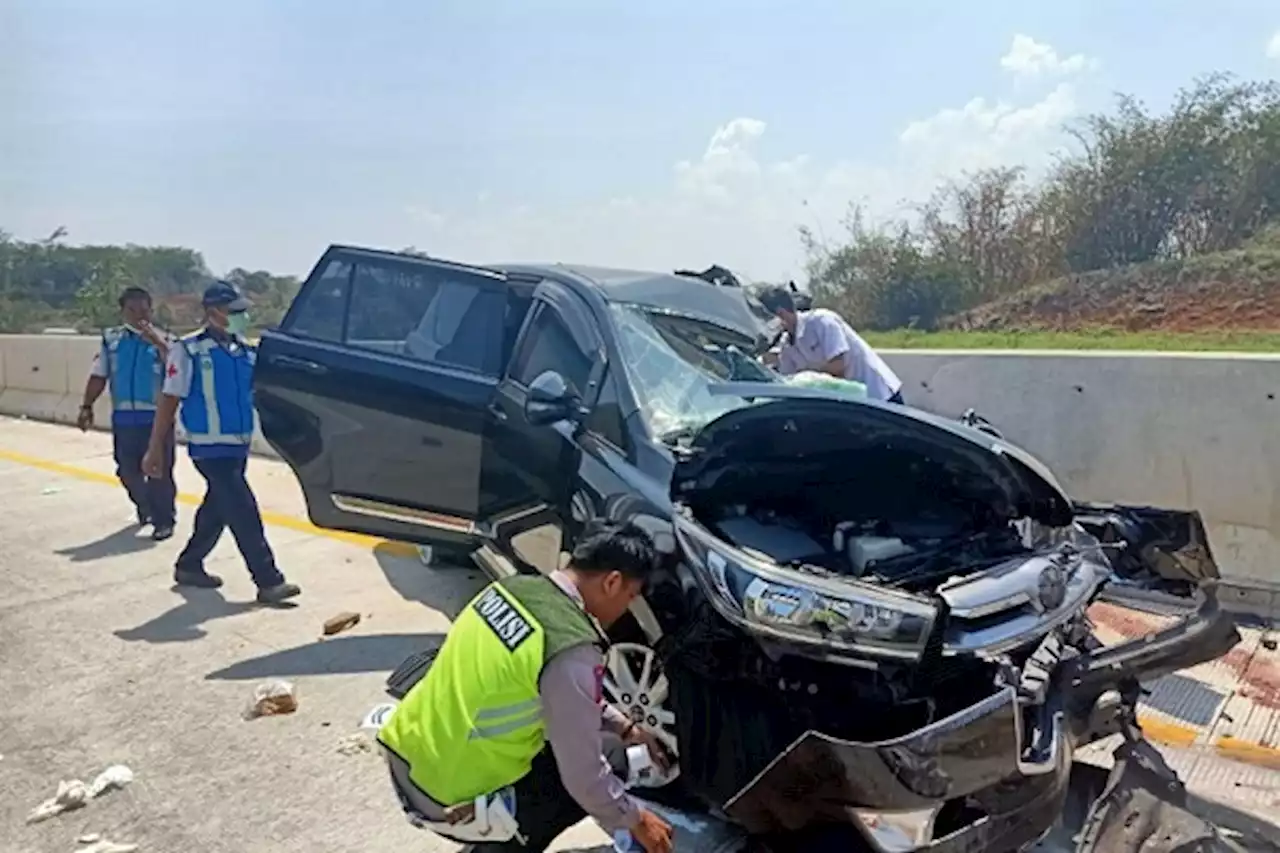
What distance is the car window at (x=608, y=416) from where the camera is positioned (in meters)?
4.05

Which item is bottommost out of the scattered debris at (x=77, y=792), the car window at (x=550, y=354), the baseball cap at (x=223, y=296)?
the scattered debris at (x=77, y=792)

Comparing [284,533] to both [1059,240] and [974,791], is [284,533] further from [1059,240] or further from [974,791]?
[1059,240]

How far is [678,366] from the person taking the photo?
4.54 metres

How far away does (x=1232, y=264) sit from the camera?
13.5 m

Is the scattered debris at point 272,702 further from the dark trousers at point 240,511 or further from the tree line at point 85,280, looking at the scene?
the tree line at point 85,280

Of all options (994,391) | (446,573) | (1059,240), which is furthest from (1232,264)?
(446,573)

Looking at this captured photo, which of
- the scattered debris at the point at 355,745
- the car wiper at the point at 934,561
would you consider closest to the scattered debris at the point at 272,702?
the scattered debris at the point at 355,745

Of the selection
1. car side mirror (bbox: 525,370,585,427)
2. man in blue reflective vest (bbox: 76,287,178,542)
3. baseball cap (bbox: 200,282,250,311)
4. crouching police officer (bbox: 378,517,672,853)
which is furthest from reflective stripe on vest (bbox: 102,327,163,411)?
crouching police officer (bbox: 378,517,672,853)

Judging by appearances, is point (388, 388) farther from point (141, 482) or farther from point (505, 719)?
point (141, 482)

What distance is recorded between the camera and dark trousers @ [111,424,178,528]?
816 centimetres

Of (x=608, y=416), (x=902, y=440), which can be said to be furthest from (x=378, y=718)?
(x=902, y=440)

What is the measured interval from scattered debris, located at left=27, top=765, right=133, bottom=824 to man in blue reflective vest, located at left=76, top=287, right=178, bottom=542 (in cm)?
420

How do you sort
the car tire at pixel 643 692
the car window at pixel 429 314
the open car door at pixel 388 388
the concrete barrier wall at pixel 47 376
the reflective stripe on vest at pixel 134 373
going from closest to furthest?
the car tire at pixel 643 692 < the open car door at pixel 388 388 < the car window at pixel 429 314 < the reflective stripe on vest at pixel 134 373 < the concrete barrier wall at pixel 47 376

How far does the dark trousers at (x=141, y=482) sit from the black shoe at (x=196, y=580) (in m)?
1.48
